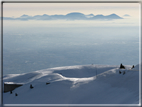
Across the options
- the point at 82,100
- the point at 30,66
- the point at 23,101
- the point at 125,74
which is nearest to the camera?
the point at 82,100

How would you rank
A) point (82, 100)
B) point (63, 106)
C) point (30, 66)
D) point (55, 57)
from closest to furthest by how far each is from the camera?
point (63, 106) < point (82, 100) < point (30, 66) < point (55, 57)

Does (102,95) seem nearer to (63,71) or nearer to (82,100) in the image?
(82,100)

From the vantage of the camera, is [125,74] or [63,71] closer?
[125,74]

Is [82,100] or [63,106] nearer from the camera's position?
[63,106]

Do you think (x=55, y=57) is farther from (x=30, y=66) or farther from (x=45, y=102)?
(x=45, y=102)

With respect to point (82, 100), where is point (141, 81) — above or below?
above

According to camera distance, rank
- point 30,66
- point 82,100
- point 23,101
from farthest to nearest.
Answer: point 30,66 < point 23,101 < point 82,100

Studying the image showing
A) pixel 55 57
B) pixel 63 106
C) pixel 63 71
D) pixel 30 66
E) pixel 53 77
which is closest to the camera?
pixel 63 106

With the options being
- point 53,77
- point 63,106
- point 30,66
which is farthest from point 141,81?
point 30,66

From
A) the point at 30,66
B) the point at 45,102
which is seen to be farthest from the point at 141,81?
the point at 30,66
